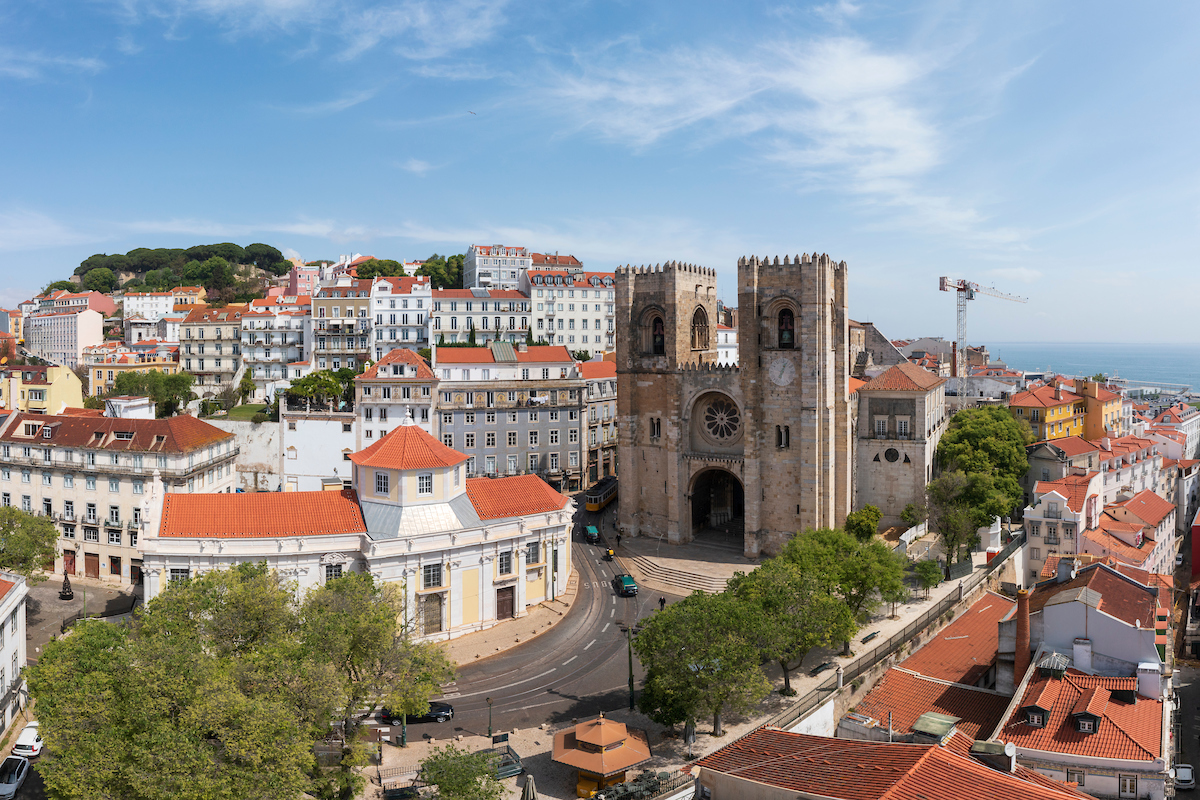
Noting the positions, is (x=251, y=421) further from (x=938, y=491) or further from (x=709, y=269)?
(x=938, y=491)

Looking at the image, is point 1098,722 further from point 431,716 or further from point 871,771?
point 431,716

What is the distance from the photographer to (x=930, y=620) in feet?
164

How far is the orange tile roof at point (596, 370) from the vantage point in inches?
3634

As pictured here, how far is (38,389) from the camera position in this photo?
299ft

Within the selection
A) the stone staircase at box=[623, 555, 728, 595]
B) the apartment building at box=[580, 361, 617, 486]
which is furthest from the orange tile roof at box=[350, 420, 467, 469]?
the apartment building at box=[580, 361, 617, 486]

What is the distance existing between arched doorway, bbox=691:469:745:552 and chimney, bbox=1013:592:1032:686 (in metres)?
28.5

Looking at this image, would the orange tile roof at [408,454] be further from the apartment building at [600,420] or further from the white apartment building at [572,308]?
the white apartment building at [572,308]

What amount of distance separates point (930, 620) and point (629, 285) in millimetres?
32695

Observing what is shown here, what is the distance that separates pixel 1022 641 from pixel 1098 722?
655cm

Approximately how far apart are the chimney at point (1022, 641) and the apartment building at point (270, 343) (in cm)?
8943

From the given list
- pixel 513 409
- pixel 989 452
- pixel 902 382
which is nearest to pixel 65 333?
pixel 513 409

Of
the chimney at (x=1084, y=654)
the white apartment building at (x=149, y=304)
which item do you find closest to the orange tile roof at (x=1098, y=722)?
the chimney at (x=1084, y=654)

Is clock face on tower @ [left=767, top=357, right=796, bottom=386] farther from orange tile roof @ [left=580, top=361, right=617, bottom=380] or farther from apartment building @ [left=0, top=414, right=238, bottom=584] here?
apartment building @ [left=0, top=414, right=238, bottom=584]

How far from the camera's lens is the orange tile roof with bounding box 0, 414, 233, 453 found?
2539 inches
